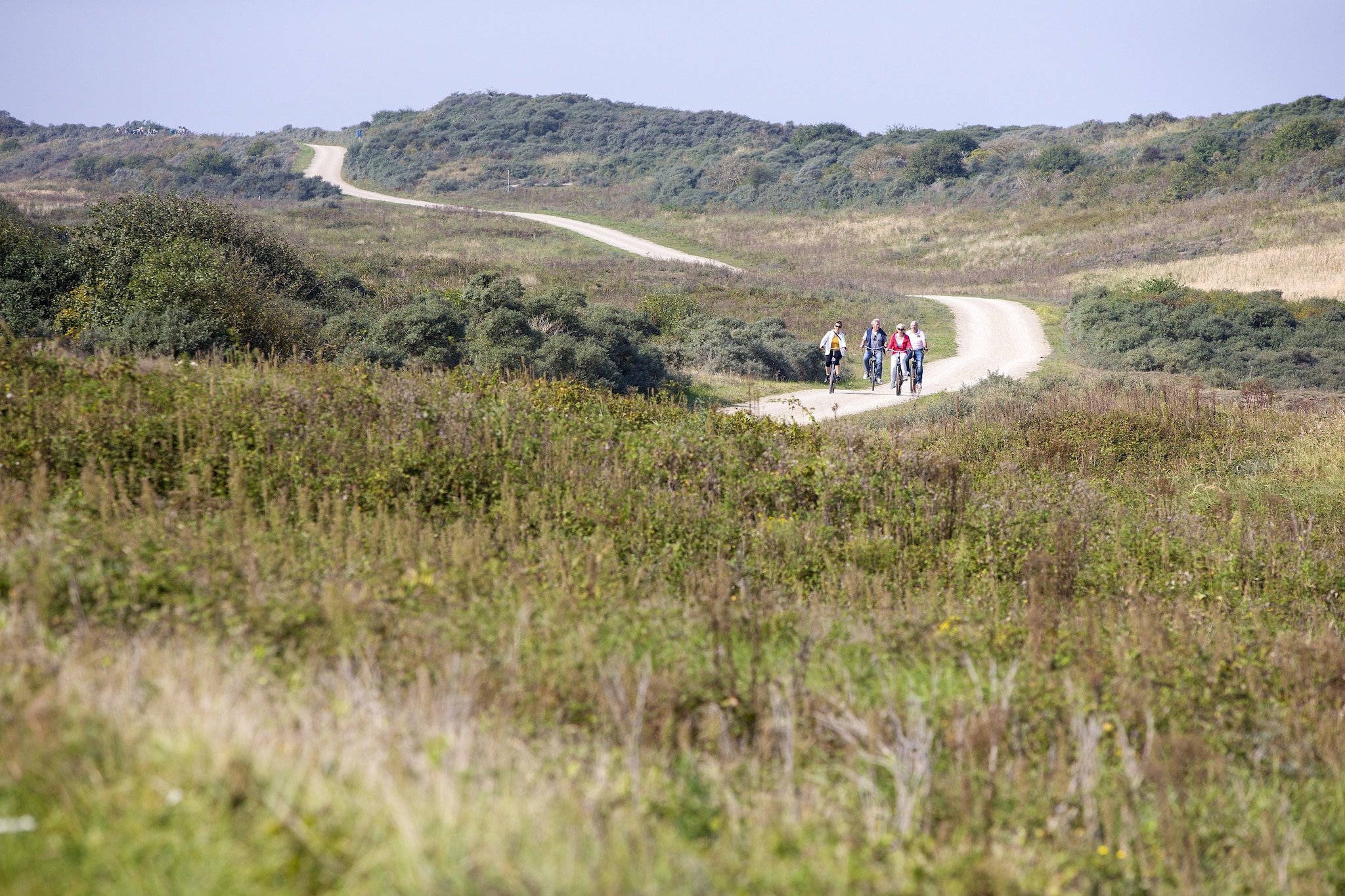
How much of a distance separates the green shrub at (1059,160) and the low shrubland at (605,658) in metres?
59.1

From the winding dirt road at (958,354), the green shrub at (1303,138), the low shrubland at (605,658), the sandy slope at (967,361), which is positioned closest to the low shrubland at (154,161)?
the winding dirt road at (958,354)

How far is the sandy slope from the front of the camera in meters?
17.3

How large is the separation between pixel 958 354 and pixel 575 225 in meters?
32.7

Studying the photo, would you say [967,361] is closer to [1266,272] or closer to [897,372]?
[897,372]

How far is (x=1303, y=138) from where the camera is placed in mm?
53438

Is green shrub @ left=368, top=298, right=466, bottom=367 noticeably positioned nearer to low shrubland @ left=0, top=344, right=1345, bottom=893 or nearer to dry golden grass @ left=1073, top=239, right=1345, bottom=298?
low shrubland @ left=0, top=344, right=1345, bottom=893

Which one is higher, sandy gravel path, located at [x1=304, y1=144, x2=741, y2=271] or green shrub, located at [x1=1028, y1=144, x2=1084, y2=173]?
green shrub, located at [x1=1028, y1=144, x2=1084, y2=173]

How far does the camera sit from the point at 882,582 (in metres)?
6.72

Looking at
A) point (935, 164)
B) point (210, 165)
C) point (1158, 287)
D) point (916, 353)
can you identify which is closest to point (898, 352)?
point (916, 353)

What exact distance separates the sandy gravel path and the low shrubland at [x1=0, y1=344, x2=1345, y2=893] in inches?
1320

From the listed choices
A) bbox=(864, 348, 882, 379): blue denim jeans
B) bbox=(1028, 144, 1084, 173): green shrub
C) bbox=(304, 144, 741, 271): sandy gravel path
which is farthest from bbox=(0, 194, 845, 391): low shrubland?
bbox=(1028, 144, 1084, 173): green shrub

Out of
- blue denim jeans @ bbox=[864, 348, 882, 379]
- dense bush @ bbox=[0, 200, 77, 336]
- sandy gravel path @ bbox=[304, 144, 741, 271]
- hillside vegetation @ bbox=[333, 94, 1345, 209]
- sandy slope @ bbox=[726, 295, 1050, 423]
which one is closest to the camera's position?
dense bush @ bbox=[0, 200, 77, 336]

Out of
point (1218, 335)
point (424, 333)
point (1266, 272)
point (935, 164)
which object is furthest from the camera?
point (935, 164)

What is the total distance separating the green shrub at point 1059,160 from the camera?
2456 inches
